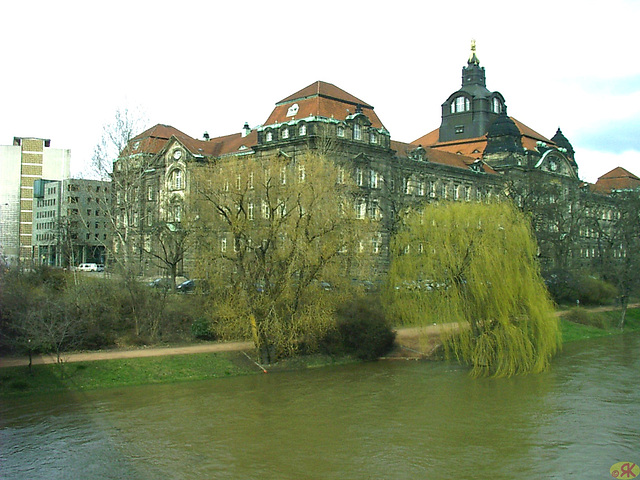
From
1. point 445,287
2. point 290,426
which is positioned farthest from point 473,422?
point 445,287

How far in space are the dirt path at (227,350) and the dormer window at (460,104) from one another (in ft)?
174

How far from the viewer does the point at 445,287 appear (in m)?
30.2

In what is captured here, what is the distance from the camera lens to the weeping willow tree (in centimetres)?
2833

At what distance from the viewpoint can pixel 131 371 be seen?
2673 cm

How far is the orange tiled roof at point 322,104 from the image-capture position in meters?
53.8

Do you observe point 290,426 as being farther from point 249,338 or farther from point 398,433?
point 249,338

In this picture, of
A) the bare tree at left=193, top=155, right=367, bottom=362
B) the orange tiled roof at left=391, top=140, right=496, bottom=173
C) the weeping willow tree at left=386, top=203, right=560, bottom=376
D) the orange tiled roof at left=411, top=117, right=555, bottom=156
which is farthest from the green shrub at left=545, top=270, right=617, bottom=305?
the orange tiled roof at left=411, top=117, right=555, bottom=156

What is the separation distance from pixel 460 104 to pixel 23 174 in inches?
2511

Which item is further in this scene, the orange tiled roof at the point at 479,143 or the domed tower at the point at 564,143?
the domed tower at the point at 564,143

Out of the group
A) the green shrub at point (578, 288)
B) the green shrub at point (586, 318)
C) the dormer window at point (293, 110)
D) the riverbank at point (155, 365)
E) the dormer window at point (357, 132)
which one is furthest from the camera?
the dormer window at point (293, 110)

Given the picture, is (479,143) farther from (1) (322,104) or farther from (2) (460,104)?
(1) (322,104)

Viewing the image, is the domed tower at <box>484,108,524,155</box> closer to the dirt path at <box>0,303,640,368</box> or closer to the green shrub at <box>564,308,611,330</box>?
the green shrub at <box>564,308,611,330</box>

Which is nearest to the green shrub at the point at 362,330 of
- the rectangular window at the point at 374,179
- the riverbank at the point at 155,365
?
the riverbank at the point at 155,365

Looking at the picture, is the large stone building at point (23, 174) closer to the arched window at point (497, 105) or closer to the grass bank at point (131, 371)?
the arched window at point (497, 105)
